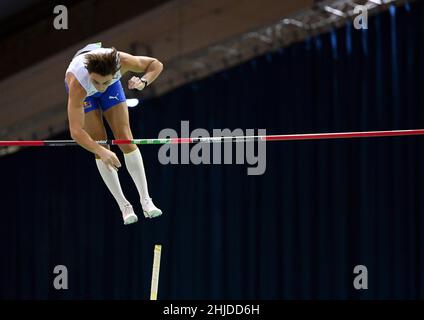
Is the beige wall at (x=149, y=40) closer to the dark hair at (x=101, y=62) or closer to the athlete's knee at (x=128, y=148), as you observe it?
the athlete's knee at (x=128, y=148)

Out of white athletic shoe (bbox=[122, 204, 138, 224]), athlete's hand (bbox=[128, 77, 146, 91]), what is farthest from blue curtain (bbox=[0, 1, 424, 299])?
athlete's hand (bbox=[128, 77, 146, 91])

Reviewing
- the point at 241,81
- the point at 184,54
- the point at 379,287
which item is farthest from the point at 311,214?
the point at 184,54

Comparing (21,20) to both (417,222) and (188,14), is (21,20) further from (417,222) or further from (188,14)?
(417,222)

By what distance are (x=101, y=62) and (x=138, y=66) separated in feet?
1.38

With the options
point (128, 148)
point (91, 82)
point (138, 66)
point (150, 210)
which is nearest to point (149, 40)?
point (128, 148)

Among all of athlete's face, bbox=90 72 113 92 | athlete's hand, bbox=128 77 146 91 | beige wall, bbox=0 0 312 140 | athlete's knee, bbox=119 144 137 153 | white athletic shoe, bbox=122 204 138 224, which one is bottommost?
white athletic shoe, bbox=122 204 138 224

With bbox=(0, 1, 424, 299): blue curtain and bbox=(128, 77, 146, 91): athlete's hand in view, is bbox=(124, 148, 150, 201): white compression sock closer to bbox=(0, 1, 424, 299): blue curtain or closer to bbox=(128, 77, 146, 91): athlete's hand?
bbox=(128, 77, 146, 91): athlete's hand

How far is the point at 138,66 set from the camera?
15.9ft

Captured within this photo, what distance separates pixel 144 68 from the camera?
16.0ft

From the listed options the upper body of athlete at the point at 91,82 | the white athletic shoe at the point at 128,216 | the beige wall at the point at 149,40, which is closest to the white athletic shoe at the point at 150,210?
the white athletic shoe at the point at 128,216

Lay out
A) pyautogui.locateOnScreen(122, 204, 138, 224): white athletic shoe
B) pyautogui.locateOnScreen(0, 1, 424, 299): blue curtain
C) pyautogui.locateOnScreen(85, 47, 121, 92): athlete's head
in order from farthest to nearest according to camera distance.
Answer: pyautogui.locateOnScreen(0, 1, 424, 299): blue curtain
pyautogui.locateOnScreen(122, 204, 138, 224): white athletic shoe
pyautogui.locateOnScreen(85, 47, 121, 92): athlete's head

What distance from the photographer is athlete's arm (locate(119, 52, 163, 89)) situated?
15.6ft

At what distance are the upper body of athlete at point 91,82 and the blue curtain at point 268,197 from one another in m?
3.11

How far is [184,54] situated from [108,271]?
89.3 inches
